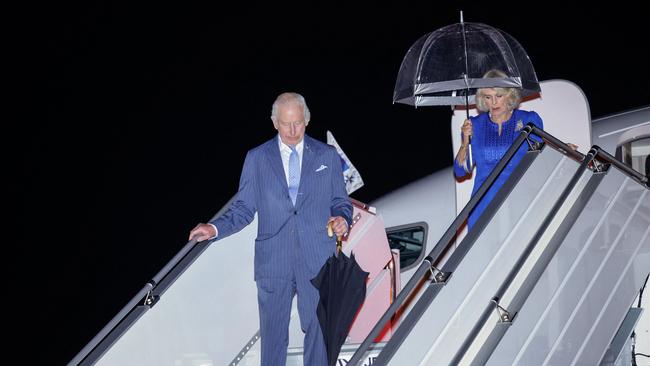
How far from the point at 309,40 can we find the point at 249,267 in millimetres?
4311

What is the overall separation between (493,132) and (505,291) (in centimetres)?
131

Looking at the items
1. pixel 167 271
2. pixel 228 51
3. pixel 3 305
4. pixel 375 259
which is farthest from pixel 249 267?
pixel 228 51

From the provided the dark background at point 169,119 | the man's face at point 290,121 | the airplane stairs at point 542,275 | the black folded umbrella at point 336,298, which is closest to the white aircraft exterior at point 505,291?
the airplane stairs at point 542,275

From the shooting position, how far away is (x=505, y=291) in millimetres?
3199

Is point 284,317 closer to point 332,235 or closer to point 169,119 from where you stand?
point 332,235

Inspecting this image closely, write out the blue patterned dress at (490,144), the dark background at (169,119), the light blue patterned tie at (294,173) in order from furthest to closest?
the dark background at (169,119) < the blue patterned dress at (490,144) < the light blue patterned tie at (294,173)

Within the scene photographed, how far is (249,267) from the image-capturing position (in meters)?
4.24

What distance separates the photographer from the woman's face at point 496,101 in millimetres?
4270

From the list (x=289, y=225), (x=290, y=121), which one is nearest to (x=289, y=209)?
(x=289, y=225)

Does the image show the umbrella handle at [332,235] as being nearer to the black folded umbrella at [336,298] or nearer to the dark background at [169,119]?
the black folded umbrella at [336,298]

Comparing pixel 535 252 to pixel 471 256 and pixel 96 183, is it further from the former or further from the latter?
pixel 96 183

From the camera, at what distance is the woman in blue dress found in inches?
168

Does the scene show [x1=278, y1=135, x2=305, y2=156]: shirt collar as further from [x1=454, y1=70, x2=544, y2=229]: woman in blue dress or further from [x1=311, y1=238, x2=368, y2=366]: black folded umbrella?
[x1=454, y1=70, x2=544, y2=229]: woman in blue dress

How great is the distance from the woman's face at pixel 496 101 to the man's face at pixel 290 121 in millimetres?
1099
